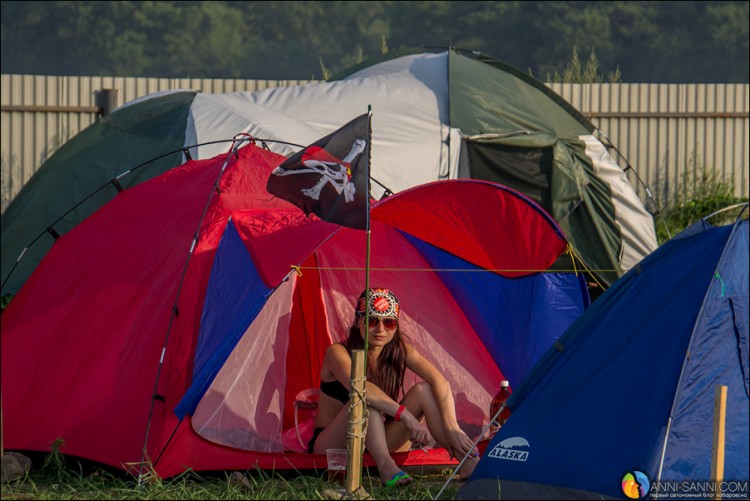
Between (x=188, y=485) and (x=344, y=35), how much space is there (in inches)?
1218

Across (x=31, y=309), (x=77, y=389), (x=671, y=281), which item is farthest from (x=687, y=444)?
(x=31, y=309)

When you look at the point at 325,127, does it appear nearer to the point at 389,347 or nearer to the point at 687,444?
the point at 389,347

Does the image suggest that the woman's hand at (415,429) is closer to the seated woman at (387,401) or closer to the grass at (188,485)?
the seated woman at (387,401)

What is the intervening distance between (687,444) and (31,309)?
10.2ft

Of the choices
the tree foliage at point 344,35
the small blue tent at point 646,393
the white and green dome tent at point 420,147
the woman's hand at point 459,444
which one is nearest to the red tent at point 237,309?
the woman's hand at point 459,444

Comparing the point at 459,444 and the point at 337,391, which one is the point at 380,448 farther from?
the point at 337,391

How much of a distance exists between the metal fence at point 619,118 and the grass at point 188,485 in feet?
19.2

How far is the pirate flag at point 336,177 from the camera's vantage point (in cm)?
468

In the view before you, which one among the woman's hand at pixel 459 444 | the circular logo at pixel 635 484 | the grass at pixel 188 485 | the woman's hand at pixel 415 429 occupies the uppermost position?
the circular logo at pixel 635 484

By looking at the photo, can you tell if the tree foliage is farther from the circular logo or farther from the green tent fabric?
the circular logo

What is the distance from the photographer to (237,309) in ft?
16.9

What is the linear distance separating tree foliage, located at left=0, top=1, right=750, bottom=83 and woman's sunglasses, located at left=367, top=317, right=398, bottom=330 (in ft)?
86.9

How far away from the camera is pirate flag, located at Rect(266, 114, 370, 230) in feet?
15.4

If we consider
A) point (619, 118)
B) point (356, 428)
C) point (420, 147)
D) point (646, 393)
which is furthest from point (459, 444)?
point (619, 118)
